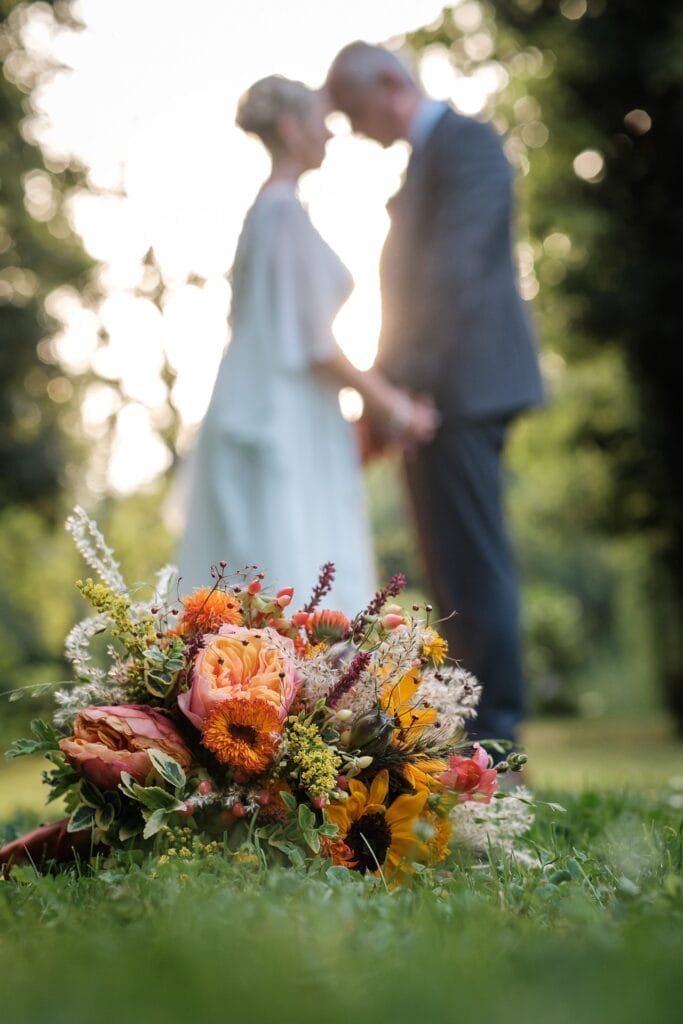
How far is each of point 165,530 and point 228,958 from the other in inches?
788

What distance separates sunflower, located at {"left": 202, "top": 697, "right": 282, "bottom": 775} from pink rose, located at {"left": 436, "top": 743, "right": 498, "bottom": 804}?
34 cm

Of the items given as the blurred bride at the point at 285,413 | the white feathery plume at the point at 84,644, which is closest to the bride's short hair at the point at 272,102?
the blurred bride at the point at 285,413

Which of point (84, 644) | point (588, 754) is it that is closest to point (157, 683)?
point (84, 644)

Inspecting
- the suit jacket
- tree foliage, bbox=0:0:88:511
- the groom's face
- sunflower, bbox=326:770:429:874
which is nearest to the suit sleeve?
the suit jacket

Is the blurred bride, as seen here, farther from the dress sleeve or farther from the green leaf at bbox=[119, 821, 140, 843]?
the green leaf at bbox=[119, 821, 140, 843]

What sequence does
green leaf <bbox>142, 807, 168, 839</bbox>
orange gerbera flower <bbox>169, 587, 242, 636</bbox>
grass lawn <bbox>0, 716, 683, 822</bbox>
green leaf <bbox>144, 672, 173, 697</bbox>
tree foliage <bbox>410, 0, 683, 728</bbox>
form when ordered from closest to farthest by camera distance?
green leaf <bbox>142, 807, 168, 839</bbox> < green leaf <bbox>144, 672, 173, 697</bbox> < orange gerbera flower <bbox>169, 587, 242, 636</bbox> < grass lawn <bbox>0, 716, 683, 822</bbox> < tree foliage <bbox>410, 0, 683, 728</bbox>

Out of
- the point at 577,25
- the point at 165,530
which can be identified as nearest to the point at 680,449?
the point at 577,25

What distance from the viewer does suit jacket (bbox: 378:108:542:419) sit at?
4250mm

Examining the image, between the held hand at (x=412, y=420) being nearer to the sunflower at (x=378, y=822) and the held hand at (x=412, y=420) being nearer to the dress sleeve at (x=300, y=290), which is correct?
the dress sleeve at (x=300, y=290)

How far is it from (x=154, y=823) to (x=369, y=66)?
3.62 meters

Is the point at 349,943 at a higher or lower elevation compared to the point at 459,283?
lower

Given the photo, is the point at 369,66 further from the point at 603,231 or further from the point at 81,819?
the point at 603,231

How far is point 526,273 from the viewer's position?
1287 centimetres

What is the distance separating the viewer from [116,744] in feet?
6.20
